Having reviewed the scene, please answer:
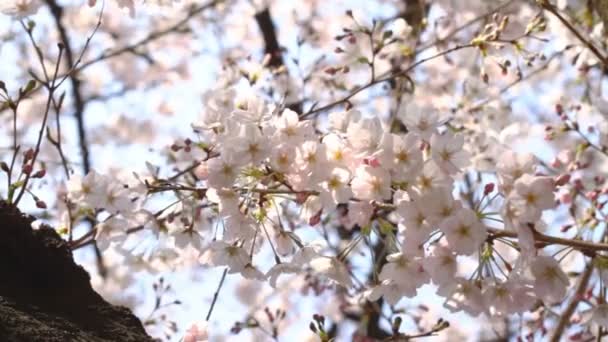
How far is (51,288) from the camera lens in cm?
187

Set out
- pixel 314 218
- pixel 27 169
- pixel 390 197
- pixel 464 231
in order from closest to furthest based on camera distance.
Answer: pixel 464 231 < pixel 390 197 < pixel 314 218 < pixel 27 169

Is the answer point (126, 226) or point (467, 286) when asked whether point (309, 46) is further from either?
point (467, 286)

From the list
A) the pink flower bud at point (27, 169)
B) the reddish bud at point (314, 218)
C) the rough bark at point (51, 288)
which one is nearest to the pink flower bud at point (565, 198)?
the reddish bud at point (314, 218)

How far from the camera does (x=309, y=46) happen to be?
17.2 feet

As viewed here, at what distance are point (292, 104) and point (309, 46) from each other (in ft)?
4.75

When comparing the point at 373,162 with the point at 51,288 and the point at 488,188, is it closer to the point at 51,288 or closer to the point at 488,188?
the point at 488,188

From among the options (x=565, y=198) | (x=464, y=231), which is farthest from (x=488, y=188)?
(x=565, y=198)

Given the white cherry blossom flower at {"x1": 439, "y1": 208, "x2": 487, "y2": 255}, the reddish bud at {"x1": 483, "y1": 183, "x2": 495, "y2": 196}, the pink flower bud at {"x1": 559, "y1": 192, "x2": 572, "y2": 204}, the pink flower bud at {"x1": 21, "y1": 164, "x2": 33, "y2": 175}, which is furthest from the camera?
the pink flower bud at {"x1": 559, "y1": 192, "x2": 572, "y2": 204}

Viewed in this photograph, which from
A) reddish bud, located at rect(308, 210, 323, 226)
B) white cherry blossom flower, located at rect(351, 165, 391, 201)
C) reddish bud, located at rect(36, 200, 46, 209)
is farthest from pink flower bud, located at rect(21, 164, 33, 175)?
white cherry blossom flower, located at rect(351, 165, 391, 201)

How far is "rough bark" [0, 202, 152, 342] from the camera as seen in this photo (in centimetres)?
176

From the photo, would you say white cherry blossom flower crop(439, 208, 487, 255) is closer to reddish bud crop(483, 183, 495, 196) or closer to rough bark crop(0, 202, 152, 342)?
reddish bud crop(483, 183, 495, 196)

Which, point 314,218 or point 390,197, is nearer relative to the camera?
point 390,197

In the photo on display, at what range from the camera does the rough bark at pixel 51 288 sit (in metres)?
1.76

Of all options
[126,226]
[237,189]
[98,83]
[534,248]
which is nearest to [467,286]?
[534,248]
